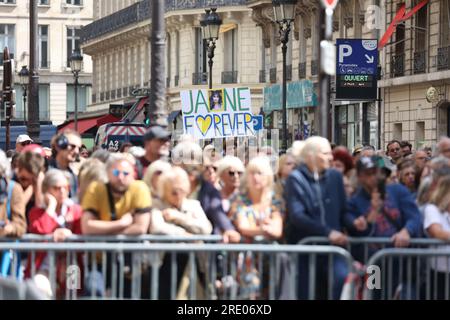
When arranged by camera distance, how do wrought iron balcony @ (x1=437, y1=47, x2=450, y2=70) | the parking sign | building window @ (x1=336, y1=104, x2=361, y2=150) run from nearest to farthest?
1. the parking sign
2. wrought iron balcony @ (x1=437, y1=47, x2=450, y2=70)
3. building window @ (x1=336, y1=104, x2=361, y2=150)

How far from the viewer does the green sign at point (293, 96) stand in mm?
53931

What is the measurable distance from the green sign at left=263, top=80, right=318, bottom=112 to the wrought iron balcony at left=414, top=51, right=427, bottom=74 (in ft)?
27.6

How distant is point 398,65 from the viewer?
46.5 meters

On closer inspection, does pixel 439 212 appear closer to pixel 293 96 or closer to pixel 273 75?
pixel 293 96

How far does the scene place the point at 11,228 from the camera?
1189cm

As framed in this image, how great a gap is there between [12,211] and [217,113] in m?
15.4

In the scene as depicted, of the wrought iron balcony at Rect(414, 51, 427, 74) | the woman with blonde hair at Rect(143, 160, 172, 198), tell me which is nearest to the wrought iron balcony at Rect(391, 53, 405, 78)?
the wrought iron balcony at Rect(414, 51, 427, 74)

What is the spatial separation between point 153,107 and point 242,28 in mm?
48686

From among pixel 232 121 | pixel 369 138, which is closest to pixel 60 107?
pixel 369 138

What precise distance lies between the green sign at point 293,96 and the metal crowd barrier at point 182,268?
4233 cm

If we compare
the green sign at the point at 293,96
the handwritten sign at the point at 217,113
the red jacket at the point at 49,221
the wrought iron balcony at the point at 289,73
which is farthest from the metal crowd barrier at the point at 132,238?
the wrought iron balcony at the point at 289,73

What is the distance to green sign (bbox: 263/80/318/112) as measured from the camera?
5393 cm

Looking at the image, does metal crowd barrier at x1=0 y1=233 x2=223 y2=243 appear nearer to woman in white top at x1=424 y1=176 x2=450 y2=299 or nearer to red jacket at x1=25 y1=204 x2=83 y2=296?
red jacket at x1=25 y1=204 x2=83 y2=296
